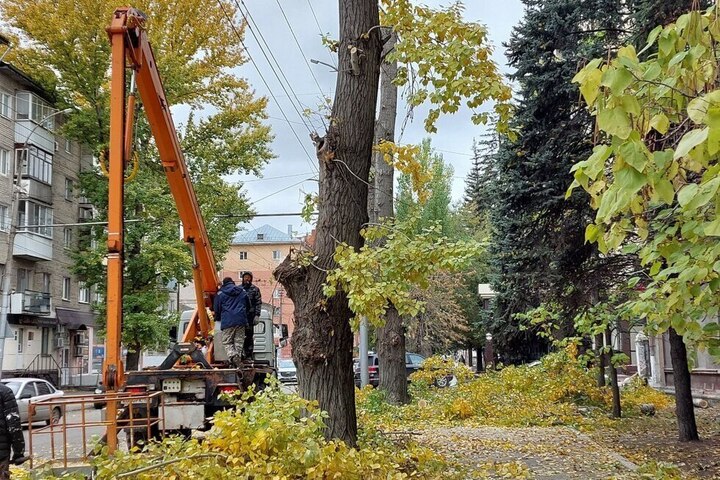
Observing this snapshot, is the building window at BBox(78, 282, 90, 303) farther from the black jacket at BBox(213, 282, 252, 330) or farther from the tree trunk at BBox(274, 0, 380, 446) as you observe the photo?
the tree trunk at BBox(274, 0, 380, 446)

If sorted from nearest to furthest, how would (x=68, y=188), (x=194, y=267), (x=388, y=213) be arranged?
(x=194, y=267)
(x=388, y=213)
(x=68, y=188)

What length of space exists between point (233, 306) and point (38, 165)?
2942cm

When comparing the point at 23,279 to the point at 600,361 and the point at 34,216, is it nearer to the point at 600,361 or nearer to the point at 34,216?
the point at 34,216

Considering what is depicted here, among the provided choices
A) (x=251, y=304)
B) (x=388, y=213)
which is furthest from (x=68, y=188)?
(x=251, y=304)

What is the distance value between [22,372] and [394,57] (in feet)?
110

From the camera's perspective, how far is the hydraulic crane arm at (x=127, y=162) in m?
8.01

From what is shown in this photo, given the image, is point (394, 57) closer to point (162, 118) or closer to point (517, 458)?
point (162, 118)

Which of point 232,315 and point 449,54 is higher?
point 449,54

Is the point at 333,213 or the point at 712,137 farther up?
the point at 333,213

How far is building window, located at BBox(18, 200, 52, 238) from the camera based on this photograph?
121 feet

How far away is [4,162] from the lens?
117 ft

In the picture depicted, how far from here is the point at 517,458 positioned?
33.9ft

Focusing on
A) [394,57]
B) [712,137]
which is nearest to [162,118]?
[394,57]

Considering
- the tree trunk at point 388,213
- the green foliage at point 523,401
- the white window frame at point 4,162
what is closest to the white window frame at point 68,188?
the white window frame at point 4,162
